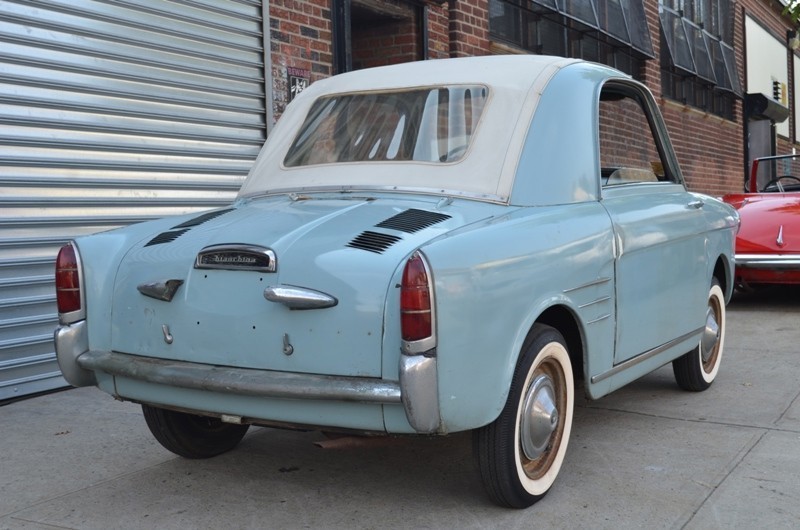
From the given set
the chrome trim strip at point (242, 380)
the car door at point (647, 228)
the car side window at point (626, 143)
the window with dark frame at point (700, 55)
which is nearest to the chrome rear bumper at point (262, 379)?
the chrome trim strip at point (242, 380)

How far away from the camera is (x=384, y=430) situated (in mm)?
3186

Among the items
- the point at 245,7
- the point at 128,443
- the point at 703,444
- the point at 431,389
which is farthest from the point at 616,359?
the point at 245,7

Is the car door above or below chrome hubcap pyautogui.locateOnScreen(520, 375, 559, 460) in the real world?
above

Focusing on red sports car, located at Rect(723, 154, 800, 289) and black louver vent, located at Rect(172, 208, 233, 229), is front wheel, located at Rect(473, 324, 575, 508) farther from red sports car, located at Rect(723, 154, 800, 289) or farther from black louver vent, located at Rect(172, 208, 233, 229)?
red sports car, located at Rect(723, 154, 800, 289)

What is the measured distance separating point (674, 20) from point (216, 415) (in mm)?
15748

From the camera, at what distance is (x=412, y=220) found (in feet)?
11.7

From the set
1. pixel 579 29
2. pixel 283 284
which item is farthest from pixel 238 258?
pixel 579 29

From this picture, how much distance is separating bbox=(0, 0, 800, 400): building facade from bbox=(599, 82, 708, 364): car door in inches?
143

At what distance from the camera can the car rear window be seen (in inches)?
163

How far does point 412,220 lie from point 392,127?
2.92ft

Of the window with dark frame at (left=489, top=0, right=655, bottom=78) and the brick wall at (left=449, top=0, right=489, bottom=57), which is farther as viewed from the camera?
the window with dark frame at (left=489, top=0, right=655, bottom=78)

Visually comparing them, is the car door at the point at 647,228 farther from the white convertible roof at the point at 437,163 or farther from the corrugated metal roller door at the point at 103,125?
the corrugated metal roller door at the point at 103,125

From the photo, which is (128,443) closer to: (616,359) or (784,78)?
(616,359)

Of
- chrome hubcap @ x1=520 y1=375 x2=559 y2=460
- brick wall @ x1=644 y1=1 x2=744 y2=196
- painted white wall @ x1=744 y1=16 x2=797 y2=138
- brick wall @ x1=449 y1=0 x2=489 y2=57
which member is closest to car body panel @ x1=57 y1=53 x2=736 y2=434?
chrome hubcap @ x1=520 y1=375 x2=559 y2=460
